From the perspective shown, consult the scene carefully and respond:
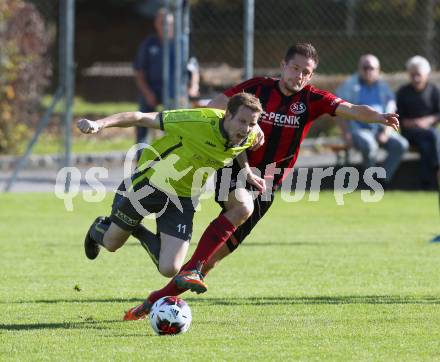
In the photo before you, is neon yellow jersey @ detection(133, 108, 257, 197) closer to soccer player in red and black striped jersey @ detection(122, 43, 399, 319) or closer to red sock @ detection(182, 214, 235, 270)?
soccer player in red and black striped jersey @ detection(122, 43, 399, 319)

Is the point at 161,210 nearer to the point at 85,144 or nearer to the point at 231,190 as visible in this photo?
the point at 231,190

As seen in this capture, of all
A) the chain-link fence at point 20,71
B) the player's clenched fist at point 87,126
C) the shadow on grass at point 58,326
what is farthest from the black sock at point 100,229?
the chain-link fence at point 20,71

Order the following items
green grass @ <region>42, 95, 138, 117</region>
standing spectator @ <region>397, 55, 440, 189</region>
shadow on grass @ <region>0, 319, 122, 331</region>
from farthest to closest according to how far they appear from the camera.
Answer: green grass @ <region>42, 95, 138, 117</region> → standing spectator @ <region>397, 55, 440, 189</region> → shadow on grass @ <region>0, 319, 122, 331</region>

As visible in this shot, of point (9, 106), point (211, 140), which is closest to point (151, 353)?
point (211, 140)

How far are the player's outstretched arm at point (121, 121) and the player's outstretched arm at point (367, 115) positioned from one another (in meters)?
1.29

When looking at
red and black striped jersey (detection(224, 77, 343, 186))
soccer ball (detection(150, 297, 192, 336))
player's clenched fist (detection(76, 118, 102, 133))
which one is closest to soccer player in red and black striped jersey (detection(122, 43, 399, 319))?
red and black striped jersey (detection(224, 77, 343, 186))

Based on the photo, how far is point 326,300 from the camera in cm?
726

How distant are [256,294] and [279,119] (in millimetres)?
1218

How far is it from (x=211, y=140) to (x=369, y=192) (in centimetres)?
815

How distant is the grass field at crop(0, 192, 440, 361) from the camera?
572 centimetres

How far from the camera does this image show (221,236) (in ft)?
22.1

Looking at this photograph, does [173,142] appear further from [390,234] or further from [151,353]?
[390,234]

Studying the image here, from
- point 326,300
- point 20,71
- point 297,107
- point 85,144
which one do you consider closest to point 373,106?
point 20,71

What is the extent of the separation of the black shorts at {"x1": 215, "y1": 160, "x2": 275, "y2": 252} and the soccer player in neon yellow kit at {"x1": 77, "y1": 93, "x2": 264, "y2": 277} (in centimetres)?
16
